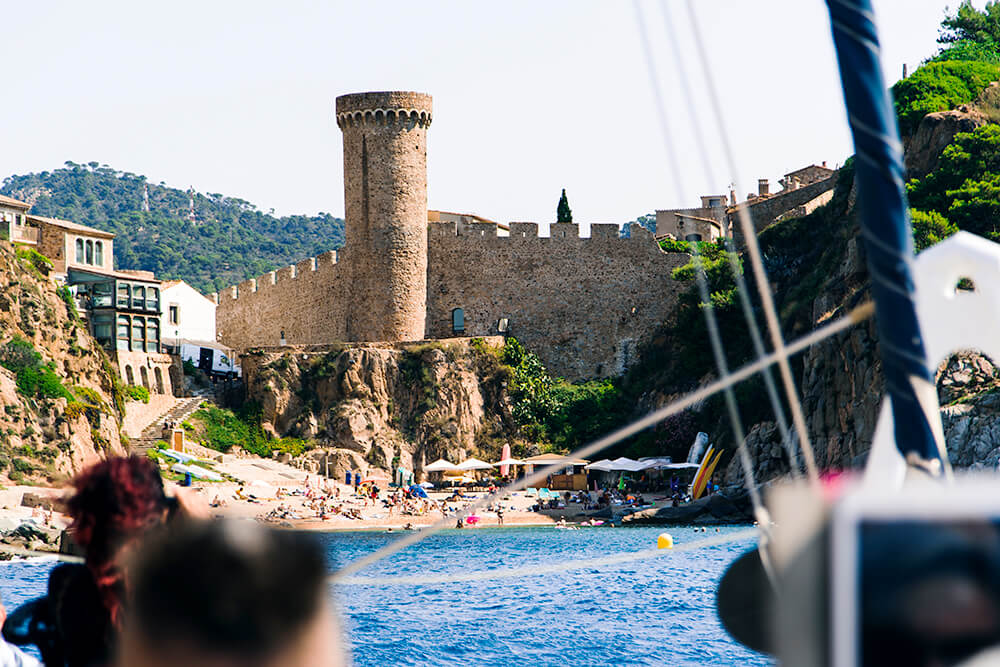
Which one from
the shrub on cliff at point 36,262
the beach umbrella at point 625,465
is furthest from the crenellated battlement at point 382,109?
the beach umbrella at point 625,465

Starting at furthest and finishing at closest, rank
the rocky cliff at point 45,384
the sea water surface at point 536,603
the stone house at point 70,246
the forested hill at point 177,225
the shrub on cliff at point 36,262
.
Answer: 1. the forested hill at point 177,225
2. the stone house at point 70,246
3. the shrub on cliff at point 36,262
4. the rocky cliff at point 45,384
5. the sea water surface at point 536,603

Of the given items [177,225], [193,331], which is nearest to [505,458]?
[193,331]

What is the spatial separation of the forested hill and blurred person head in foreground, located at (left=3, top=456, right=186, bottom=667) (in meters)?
110

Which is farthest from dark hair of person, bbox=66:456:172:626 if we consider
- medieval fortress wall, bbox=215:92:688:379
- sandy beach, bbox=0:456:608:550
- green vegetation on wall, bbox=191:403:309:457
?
medieval fortress wall, bbox=215:92:688:379

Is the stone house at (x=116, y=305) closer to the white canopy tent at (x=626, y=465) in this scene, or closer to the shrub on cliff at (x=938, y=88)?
the white canopy tent at (x=626, y=465)

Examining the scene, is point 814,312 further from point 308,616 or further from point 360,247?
point 308,616

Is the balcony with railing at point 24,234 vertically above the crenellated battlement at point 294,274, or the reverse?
the balcony with railing at point 24,234

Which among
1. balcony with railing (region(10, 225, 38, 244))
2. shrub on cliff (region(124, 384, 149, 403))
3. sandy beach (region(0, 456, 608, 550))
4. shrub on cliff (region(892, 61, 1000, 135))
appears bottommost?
sandy beach (region(0, 456, 608, 550))

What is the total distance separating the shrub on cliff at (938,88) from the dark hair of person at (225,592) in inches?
1508

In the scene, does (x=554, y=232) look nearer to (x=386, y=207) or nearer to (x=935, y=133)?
(x=386, y=207)

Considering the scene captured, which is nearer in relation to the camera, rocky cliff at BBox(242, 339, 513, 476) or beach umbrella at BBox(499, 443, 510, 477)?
beach umbrella at BBox(499, 443, 510, 477)

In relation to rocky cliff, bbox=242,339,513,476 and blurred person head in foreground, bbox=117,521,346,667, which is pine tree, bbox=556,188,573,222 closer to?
rocky cliff, bbox=242,339,513,476

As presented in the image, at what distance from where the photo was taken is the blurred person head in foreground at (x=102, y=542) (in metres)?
2.51

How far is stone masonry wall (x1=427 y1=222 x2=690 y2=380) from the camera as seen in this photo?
42.8 metres
